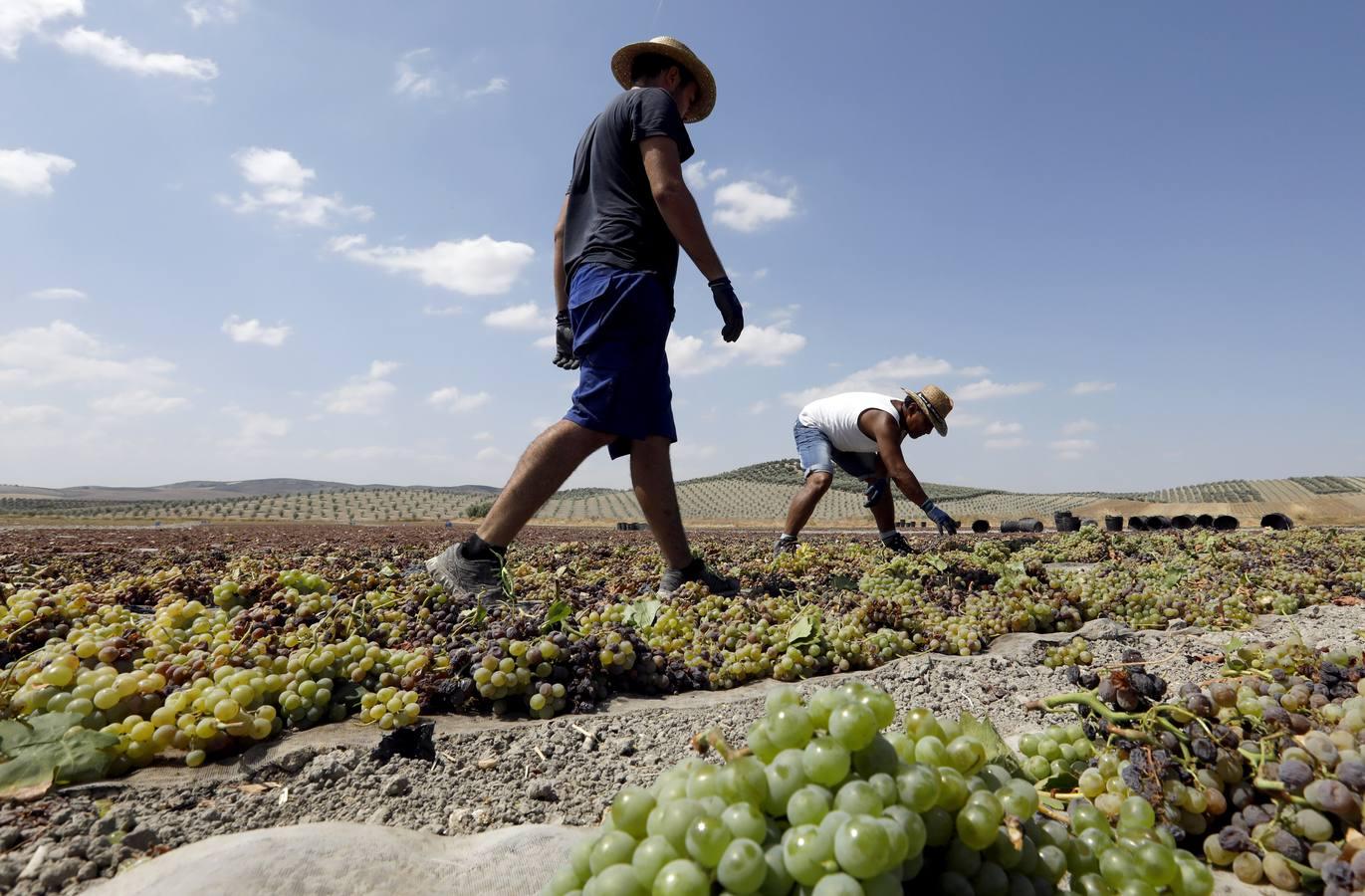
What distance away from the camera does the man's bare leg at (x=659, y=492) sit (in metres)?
Answer: 3.57

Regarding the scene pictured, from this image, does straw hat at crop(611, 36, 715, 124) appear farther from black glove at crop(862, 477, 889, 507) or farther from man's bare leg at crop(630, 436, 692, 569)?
black glove at crop(862, 477, 889, 507)

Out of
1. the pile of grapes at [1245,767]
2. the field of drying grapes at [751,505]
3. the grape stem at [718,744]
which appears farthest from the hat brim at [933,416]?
the field of drying grapes at [751,505]

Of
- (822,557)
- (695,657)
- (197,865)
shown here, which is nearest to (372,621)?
(695,657)

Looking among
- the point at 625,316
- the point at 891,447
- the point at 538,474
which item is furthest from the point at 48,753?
the point at 891,447

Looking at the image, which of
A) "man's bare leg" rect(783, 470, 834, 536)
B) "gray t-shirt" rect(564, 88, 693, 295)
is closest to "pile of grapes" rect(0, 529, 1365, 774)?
"gray t-shirt" rect(564, 88, 693, 295)

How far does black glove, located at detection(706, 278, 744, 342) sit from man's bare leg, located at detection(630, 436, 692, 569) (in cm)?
83

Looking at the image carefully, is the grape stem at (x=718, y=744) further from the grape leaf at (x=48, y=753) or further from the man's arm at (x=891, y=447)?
the man's arm at (x=891, y=447)

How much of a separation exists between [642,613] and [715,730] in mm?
2242

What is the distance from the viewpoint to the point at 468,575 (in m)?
3.19

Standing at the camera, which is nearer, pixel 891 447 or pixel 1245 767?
pixel 1245 767

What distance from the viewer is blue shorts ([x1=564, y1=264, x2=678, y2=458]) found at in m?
3.37

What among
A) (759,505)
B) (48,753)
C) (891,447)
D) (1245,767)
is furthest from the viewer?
(759,505)

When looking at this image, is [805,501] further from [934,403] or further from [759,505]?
[759,505]

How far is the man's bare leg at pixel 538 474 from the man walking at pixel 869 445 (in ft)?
10.1
